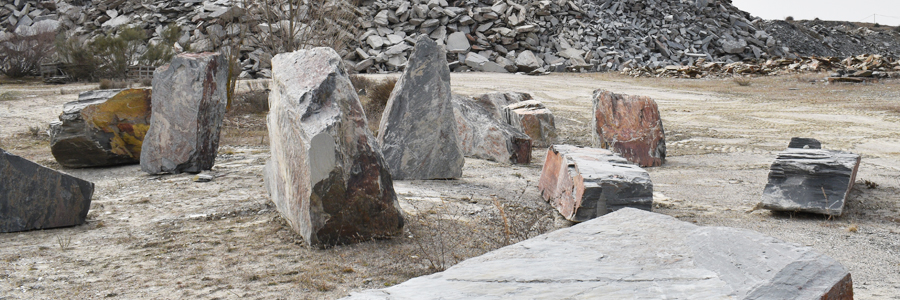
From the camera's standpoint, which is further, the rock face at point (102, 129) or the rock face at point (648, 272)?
the rock face at point (102, 129)

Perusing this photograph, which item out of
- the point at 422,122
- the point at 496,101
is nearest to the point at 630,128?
the point at 496,101

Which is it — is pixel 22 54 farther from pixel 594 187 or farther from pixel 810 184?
pixel 810 184

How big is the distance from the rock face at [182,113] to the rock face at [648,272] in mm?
3957

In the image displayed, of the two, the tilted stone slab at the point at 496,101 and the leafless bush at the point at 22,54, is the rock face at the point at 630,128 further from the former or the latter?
the leafless bush at the point at 22,54

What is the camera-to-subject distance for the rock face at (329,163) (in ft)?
10.6

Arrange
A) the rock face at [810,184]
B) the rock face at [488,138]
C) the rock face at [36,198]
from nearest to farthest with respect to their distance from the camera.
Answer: the rock face at [36,198]
the rock face at [810,184]
the rock face at [488,138]

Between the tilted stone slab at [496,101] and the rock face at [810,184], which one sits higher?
the tilted stone slab at [496,101]

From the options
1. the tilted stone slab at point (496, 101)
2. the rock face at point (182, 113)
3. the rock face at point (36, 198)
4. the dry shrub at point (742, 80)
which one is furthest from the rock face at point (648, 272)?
the dry shrub at point (742, 80)

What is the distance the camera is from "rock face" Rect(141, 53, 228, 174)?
206 inches

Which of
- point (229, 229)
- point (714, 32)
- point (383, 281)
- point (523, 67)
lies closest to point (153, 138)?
point (229, 229)

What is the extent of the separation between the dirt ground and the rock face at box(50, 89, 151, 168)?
146 mm

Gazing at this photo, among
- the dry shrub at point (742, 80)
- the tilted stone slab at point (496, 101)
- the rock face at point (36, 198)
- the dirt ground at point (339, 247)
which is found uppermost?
the dry shrub at point (742, 80)

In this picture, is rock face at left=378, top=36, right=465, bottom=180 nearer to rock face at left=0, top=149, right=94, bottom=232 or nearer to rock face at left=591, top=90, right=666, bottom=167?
rock face at left=591, top=90, right=666, bottom=167

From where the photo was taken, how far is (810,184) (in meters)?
4.31
